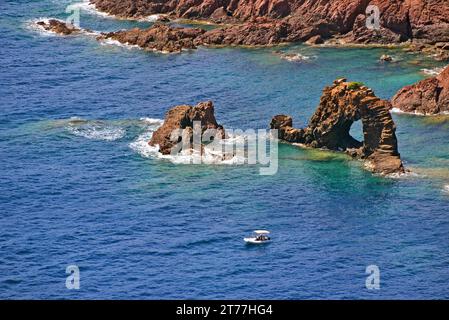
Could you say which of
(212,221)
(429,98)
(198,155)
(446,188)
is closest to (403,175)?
(446,188)

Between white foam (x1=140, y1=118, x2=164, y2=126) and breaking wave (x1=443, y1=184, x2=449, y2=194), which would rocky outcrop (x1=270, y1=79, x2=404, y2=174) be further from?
white foam (x1=140, y1=118, x2=164, y2=126)

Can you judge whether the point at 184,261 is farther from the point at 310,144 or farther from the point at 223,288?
the point at 310,144

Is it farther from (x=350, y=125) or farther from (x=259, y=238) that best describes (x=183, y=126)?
(x=259, y=238)

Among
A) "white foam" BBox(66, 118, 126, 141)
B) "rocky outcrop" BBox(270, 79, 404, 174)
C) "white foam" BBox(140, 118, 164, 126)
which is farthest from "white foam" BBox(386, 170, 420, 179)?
"white foam" BBox(66, 118, 126, 141)
